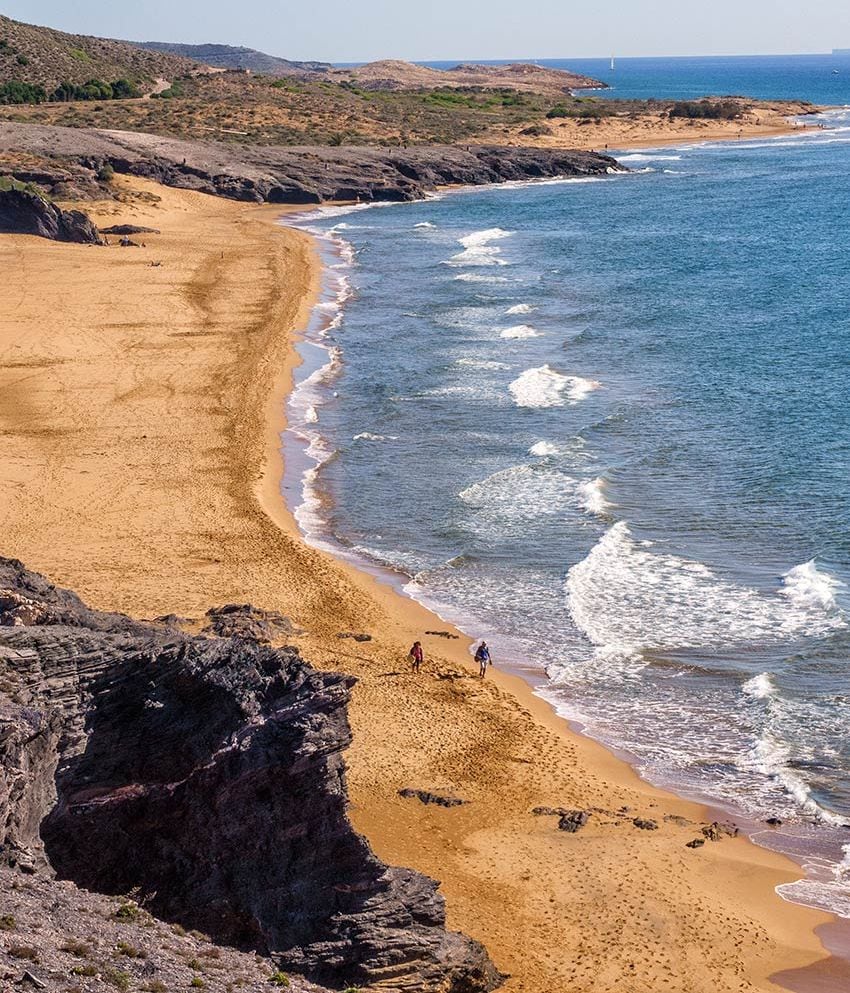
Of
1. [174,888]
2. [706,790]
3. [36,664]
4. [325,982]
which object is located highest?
[36,664]

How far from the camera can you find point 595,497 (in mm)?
34812

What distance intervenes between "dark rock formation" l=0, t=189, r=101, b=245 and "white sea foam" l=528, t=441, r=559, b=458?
39.1 m

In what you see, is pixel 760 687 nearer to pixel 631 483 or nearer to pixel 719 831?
pixel 719 831

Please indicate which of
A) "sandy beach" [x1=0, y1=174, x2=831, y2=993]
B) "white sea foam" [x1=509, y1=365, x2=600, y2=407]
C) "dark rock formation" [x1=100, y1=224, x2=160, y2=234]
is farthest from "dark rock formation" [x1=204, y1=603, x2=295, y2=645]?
"dark rock formation" [x1=100, y1=224, x2=160, y2=234]

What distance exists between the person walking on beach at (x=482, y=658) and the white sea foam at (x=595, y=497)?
8990 mm

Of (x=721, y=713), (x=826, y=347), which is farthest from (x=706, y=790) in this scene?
(x=826, y=347)

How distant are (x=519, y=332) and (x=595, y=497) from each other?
69.8 ft

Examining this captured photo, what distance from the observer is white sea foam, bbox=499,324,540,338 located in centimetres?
5434

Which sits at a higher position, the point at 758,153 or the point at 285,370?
the point at 758,153

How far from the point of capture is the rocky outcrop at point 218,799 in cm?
1391

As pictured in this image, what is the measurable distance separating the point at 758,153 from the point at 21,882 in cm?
12568

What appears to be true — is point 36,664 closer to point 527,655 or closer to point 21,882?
point 21,882

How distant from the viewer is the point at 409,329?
5591 cm

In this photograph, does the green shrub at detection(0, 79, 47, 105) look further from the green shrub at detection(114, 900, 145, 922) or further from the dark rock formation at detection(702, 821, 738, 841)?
the green shrub at detection(114, 900, 145, 922)
